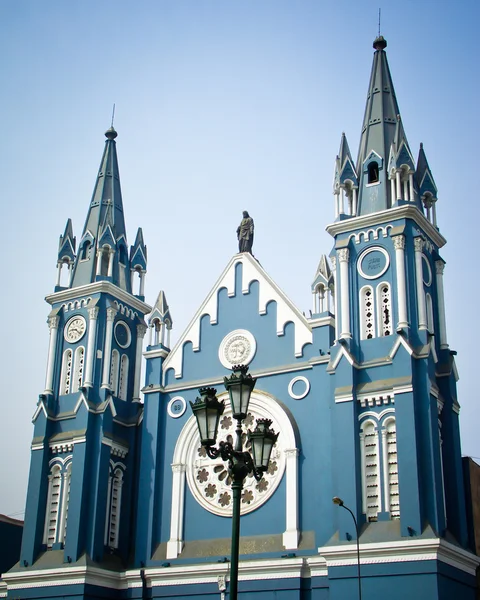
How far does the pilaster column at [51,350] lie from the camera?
34188mm

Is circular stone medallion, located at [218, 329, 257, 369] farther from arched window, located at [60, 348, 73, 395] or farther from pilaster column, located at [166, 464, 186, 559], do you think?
arched window, located at [60, 348, 73, 395]

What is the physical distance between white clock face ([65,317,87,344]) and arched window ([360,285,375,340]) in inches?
445

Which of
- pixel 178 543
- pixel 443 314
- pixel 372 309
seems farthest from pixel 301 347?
pixel 178 543

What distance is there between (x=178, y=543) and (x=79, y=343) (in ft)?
29.3

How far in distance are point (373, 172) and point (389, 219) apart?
2601 mm

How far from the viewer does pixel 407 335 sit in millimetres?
27578

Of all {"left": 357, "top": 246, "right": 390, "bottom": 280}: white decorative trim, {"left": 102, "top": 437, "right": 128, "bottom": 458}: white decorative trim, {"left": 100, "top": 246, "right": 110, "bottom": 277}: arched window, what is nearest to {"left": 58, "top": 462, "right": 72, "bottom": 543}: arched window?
{"left": 102, "top": 437, "right": 128, "bottom": 458}: white decorative trim

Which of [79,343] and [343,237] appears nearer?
[343,237]

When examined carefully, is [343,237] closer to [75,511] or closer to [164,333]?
[164,333]

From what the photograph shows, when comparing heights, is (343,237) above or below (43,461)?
above

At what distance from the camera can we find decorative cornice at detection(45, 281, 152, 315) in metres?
34.6

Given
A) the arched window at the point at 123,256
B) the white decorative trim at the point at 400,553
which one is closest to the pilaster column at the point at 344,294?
the white decorative trim at the point at 400,553

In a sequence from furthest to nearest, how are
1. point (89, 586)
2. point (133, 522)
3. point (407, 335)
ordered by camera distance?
point (133, 522) < point (89, 586) < point (407, 335)

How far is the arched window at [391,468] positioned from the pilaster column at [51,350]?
13.6 meters
